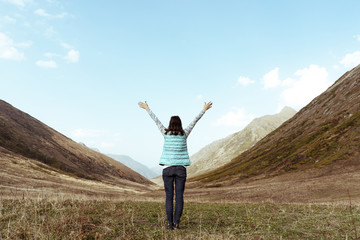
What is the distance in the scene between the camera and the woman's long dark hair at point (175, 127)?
8.60 meters

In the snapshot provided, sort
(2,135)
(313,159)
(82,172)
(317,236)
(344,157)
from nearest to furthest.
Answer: (317,236) → (344,157) → (313,159) → (2,135) → (82,172)

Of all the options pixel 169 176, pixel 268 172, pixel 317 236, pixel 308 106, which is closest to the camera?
pixel 317 236

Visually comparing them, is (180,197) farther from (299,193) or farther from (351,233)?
(299,193)

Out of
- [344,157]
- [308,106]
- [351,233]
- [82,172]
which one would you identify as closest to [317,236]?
[351,233]

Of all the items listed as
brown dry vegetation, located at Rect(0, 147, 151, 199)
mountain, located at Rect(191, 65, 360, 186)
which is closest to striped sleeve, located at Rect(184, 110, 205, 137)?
brown dry vegetation, located at Rect(0, 147, 151, 199)

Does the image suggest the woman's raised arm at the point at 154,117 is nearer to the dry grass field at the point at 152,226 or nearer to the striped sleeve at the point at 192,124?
the striped sleeve at the point at 192,124

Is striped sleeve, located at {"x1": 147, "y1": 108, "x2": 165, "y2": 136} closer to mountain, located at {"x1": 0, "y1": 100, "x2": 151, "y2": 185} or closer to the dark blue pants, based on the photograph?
the dark blue pants

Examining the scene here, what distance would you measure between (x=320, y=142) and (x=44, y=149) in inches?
3860

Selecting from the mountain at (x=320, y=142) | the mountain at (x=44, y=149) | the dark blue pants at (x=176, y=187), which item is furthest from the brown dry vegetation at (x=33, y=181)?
the mountain at (x=320, y=142)

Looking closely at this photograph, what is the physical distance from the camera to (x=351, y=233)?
286 inches

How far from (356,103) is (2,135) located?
121 metres

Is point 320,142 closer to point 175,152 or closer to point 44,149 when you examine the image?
point 175,152

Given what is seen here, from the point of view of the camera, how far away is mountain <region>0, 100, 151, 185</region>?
84188 mm

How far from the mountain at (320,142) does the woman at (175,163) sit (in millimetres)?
54863
